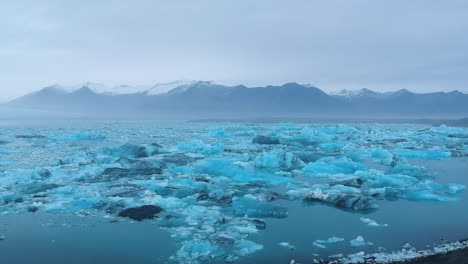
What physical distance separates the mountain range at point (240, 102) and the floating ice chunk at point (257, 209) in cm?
10393

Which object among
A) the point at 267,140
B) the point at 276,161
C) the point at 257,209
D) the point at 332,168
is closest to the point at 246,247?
the point at 257,209

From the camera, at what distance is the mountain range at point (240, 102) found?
387 ft

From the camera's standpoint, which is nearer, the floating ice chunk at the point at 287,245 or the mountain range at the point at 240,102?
the floating ice chunk at the point at 287,245

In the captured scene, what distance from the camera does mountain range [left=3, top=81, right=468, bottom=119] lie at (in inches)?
4646

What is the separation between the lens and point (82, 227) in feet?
23.0

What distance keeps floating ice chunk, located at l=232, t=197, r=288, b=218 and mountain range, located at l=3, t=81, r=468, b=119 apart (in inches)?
4092

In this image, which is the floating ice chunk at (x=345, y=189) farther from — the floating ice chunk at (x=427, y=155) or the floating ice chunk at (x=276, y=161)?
the floating ice chunk at (x=427, y=155)

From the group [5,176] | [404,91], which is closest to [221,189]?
[5,176]

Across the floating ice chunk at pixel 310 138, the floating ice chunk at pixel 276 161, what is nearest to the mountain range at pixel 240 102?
the floating ice chunk at pixel 310 138

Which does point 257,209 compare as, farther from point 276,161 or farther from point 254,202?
point 276,161

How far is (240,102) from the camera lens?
12350cm

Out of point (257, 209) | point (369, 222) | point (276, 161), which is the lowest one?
point (369, 222)

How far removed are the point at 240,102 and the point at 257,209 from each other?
116223 mm

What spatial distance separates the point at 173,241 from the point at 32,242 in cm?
210
